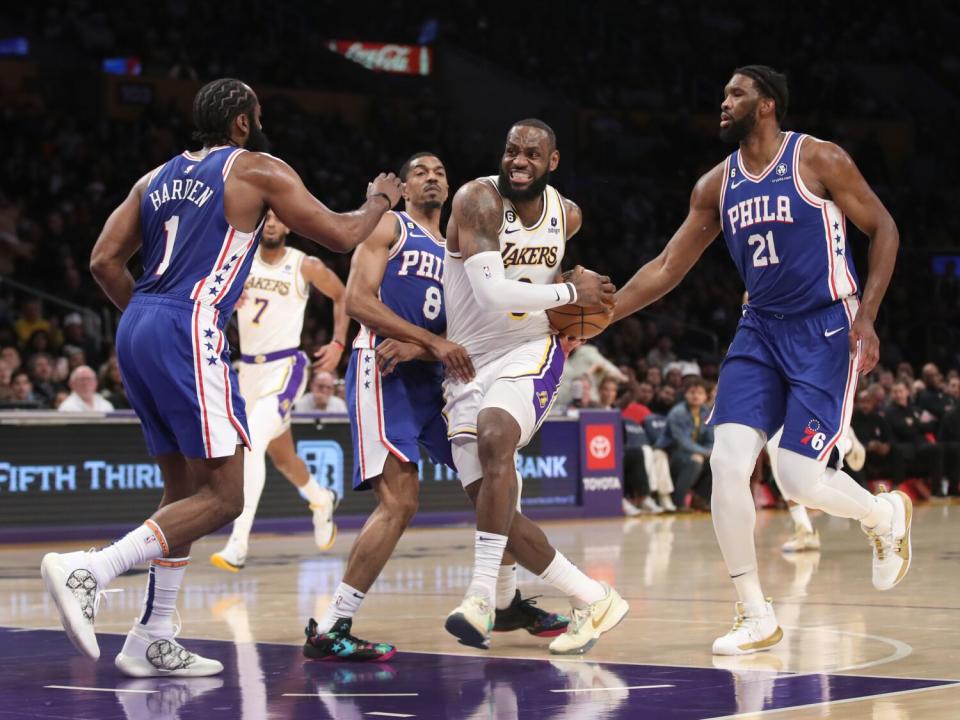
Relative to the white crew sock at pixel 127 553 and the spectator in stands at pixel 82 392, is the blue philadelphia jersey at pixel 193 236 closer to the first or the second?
the white crew sock at pixel 127 553

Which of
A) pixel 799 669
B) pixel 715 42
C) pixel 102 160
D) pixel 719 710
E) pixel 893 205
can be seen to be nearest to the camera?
pixel 719 710

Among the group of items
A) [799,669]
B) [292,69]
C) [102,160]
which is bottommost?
[799,669]

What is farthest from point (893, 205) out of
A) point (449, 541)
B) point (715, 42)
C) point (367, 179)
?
point (449, 541)

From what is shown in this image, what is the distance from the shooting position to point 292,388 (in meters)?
10.7

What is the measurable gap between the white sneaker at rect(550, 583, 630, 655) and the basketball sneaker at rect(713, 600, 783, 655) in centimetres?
43

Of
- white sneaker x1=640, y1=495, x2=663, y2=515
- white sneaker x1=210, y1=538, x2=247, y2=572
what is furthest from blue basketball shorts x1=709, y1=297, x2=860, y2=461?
white sneaker x1=640, y1=495, x2=663, y2=515

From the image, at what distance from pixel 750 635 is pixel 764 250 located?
5.24 ft

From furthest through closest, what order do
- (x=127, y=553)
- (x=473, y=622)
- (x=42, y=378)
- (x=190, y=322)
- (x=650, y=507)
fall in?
(x=650, y=507) → (x=42, y=378) → (x=473, y=622) → (x=190, y=322) → (x=127, y=553)

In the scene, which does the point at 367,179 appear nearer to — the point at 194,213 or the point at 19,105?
the point at 19,105

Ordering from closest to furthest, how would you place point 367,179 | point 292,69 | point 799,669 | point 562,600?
point 799,669, point 562,600, point 367,179, point 292,69

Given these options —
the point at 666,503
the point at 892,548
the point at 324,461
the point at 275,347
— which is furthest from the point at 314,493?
the point at 666,503

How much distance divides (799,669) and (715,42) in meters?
26.2

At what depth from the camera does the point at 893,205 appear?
92.0ft

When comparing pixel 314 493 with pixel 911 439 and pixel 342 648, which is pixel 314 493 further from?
pixel 911 439
